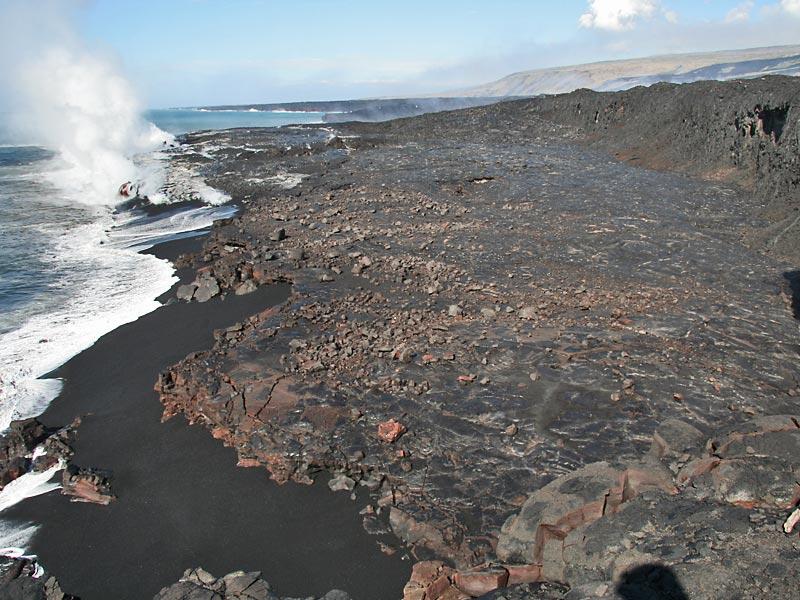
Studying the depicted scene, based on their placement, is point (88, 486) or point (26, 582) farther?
point (88, 486)

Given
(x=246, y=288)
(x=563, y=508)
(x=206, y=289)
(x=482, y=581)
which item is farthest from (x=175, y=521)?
(x=206, y=289)

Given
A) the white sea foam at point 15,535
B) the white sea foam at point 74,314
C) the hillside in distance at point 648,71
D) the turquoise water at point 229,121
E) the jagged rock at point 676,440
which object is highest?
the hillside in distance at point 648,71

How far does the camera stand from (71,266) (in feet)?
49.1

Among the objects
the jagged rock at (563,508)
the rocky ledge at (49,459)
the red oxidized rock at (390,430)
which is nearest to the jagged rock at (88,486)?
the rocky ledge at (49,459)

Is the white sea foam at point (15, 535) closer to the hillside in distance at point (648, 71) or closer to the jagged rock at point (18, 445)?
the jagged rock at point (18, 445)

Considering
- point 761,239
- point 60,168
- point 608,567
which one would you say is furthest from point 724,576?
point 60,168

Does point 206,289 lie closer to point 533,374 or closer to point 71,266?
point 71,266

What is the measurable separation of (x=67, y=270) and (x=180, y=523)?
1099 cm

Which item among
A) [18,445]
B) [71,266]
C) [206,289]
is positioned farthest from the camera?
[71,266]

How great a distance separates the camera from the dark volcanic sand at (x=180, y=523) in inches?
215

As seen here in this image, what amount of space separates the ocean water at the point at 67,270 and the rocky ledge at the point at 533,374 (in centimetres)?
169

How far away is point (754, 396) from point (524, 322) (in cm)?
333

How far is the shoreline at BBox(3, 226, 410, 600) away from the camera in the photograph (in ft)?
18.0

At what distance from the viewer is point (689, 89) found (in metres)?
26.6
